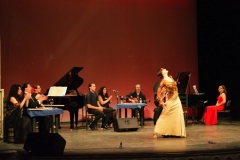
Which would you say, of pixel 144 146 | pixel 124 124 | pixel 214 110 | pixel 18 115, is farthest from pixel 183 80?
pixel 18 115

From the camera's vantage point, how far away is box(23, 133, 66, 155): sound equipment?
5.45 meters

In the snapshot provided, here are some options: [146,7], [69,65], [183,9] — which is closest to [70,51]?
[69,65]

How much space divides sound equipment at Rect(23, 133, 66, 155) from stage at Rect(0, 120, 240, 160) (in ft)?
0.38

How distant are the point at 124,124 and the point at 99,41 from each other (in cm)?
377

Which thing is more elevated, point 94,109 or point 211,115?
point 94,109

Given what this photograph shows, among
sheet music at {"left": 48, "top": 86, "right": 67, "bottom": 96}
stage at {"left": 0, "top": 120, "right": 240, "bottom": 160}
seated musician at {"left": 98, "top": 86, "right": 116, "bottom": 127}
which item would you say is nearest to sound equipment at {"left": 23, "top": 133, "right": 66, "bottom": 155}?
stage at {"left": 0, "top": 120, "right": 240, "bottom": 160}

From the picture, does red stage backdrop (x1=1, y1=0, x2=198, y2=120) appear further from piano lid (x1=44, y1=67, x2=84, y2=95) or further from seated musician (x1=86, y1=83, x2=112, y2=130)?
seated musician (x1=86, y1=83, x2=112, y2=130)

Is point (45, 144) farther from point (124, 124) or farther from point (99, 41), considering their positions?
point (99, 41)

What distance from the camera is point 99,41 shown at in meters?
13.0

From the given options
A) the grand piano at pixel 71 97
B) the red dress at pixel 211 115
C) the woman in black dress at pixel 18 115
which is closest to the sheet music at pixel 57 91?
the grand piano at pixel 71 97

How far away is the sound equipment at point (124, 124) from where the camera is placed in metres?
9.89

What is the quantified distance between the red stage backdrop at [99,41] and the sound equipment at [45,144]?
6635mm

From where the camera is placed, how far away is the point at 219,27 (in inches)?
505

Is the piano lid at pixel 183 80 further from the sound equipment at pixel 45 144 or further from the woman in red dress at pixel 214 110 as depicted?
the sound equipment at pixel 45 144
